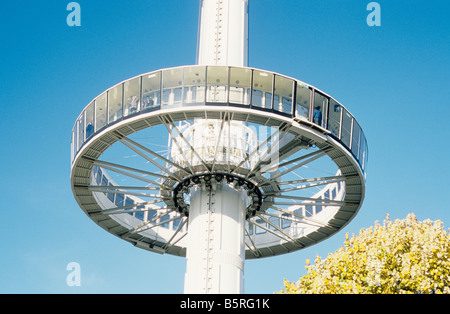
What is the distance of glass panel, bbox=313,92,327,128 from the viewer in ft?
115

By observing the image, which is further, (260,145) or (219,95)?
(260,145)

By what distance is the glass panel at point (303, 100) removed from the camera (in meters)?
34.6

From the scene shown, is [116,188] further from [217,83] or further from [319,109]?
[319,109]

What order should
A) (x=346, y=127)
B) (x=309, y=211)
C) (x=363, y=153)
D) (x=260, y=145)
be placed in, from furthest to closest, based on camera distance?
(x=309, y=211) → (x=363, y=153) → (x=346, y=127) → (x=260, y=145)

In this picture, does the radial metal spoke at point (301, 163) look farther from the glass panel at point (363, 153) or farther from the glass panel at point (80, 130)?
the glass panel at point (80, 130)

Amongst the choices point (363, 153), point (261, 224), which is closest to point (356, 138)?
point (363, 153)

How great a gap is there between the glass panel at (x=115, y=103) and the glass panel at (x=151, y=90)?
4.26 feet

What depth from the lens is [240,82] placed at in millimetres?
34406

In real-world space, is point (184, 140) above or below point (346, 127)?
below

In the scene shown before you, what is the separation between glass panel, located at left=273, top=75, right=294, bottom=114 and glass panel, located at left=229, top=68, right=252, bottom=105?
4.35 ft

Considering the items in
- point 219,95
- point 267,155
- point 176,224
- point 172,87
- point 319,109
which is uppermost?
point 172,87

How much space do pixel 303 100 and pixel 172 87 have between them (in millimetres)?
6206
